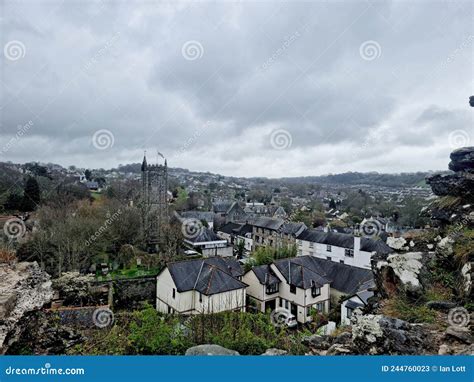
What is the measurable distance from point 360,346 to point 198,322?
9.00 feet

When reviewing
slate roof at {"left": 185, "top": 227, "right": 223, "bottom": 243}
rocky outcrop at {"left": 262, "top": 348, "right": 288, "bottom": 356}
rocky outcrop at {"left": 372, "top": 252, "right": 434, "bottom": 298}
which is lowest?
slate roof at {"left": 185, "top": 227, "right": 223, "bottom": 243}

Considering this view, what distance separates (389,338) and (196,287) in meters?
13.7

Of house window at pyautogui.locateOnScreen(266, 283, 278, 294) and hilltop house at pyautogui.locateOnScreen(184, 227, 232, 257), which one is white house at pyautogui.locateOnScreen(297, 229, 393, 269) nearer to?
hilltop house at pyautogui.locateOnScreen(184, 227, 232, 257)

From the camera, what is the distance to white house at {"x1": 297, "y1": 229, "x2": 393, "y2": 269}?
2494 centimetres

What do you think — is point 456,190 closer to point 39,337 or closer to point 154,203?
point 39,337

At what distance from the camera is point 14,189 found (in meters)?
30.9

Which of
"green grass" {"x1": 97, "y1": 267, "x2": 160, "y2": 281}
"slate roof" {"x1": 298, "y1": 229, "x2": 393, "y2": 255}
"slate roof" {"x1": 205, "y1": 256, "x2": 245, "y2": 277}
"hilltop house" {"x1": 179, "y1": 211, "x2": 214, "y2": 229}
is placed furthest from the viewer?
"hilltop house" {"x1": 179, "y1": 211, "x2": 214, "y2": 229}

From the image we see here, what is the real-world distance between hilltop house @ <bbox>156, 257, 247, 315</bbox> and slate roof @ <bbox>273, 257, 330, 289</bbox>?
3273 millimetres

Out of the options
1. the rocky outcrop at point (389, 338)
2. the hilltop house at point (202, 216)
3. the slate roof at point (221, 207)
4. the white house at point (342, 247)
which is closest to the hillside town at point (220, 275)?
the rocky outcrop at point (389, 338)

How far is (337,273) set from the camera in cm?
2019

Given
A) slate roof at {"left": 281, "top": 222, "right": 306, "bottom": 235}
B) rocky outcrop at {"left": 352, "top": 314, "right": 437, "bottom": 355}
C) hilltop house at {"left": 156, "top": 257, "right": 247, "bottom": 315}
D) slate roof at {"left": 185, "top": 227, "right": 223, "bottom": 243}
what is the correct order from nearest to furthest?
rocky outcrop at {"left": 352, "top": 314, "right": 437, "bottom": 355} < hilltop house at {"left": 156, "top": 257, "right": 247, "bottom": 315} < slate roof at {"left": 185, "top": 227, "right": 223, "bottom": 243} < slate roof at {"left": 281, "top": 222, "right": 306, "bottom": 235}

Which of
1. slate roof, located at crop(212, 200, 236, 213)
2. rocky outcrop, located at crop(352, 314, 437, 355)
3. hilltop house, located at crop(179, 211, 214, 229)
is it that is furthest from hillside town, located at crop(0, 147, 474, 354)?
slate roof, located at crop(212, 200, 236, 213)

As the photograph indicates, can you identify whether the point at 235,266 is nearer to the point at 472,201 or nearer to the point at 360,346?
the point at 472,201

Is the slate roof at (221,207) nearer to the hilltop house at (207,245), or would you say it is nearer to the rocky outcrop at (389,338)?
the hilltop house at (207,245)
